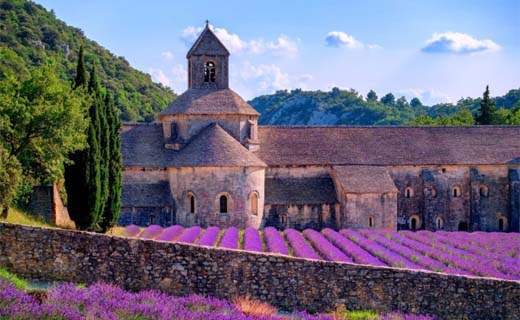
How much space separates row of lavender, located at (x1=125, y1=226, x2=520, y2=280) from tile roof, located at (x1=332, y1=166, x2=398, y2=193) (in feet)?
11.6

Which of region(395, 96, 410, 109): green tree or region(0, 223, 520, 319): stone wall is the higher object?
region(395, 96, 410, 109): green tree

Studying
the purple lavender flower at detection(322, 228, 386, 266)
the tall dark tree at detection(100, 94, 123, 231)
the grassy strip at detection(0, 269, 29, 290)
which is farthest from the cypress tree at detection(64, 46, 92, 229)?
the grassy strip at detection(0, 269, 29, 290)

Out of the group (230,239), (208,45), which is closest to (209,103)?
(208,45)

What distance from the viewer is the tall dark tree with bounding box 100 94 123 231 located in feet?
116

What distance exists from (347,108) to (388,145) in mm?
95366

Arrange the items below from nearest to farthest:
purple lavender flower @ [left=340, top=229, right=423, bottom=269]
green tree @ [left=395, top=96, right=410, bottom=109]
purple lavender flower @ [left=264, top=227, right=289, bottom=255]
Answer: purple lavender flower @ [left=340, top=229, right=423, bottom=269] < purple lavender flower @ [left=264, top=227, right=289, bottom=255] < green tree @ [left=395, top=96, right=410, bottom=109]

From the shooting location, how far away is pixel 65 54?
89.1 metres

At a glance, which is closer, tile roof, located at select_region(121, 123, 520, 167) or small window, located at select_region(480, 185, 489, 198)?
tile roof, located at select_region(121, 123, 520, 167)

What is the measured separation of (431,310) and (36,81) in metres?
20.8

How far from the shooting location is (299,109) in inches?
6225

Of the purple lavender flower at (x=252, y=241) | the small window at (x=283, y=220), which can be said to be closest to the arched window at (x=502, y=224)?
the small window at (x=283, y=220)

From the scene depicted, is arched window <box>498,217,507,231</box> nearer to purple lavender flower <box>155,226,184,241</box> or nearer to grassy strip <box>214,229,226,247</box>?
grassy strip <box>214,229,226,247</box>

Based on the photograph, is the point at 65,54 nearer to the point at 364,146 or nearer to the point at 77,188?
the point at 364,146

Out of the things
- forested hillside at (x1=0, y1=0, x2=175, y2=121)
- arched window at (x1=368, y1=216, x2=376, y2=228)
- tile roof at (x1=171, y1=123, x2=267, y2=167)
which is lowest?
arched window at (x1=368, y1=216, x2=376, y2=228)
